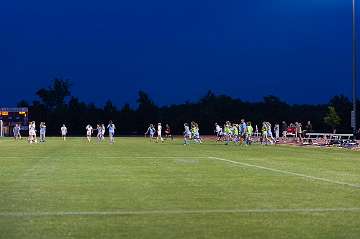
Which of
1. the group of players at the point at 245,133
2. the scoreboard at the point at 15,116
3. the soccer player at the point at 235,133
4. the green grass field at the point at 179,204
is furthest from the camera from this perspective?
the scoreboard at the point at 15,116

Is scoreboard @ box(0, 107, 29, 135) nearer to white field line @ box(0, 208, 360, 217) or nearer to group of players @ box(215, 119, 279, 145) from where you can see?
group of players @ box(215, 119, 279, 145)

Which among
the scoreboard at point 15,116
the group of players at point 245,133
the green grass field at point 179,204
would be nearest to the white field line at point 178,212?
the green grass field at point 179,204

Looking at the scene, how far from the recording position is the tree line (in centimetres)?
10738

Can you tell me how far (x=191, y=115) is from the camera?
117 metres

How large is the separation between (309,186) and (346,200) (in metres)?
3.09

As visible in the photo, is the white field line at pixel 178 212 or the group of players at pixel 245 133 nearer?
the white field line at pixel 178 212

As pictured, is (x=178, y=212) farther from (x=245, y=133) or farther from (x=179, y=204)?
(x=245, y=133)

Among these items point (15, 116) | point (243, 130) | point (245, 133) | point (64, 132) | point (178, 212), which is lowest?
point (178, 212)

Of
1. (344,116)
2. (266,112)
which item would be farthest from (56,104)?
(344,116)

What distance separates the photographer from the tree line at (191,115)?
352 feet

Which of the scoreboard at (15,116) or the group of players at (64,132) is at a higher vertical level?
the scoreboard at (15,116)

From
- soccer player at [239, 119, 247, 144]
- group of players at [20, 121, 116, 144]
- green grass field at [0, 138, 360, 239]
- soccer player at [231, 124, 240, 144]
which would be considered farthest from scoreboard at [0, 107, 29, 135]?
green grass field at [0, 138, 360, 239]

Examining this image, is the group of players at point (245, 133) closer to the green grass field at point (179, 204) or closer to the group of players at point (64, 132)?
the group of players at point (64, 132)

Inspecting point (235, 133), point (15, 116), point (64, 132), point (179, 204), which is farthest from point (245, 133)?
point (15, 116)
